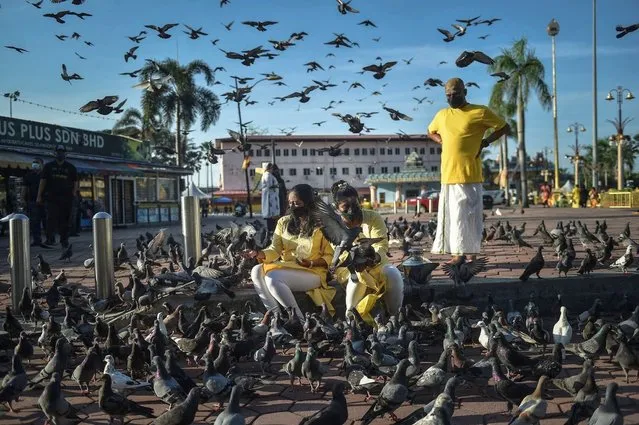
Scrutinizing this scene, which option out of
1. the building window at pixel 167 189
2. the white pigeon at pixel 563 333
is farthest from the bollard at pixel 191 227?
the building window at pixel 167 189

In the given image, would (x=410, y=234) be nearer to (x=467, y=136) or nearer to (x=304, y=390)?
(x=467, y=136)

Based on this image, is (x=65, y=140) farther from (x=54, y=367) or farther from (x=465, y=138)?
(x=54, y=367)

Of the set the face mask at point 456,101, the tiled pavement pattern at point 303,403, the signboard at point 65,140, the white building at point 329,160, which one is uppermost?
the white building at point 329,160

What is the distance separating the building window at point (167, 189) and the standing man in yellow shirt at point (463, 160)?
2510 cm

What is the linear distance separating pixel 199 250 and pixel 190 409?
529 centimetres

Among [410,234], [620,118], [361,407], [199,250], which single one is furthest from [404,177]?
[361,407]

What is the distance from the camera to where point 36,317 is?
5832 mm

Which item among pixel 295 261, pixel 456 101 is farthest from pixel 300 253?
pixel 456 101

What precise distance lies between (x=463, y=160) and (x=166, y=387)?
502cm

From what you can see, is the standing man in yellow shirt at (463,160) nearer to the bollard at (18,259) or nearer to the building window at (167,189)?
the bollard at (18,259)

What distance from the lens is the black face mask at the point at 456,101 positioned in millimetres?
7387

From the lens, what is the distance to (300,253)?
5785mm

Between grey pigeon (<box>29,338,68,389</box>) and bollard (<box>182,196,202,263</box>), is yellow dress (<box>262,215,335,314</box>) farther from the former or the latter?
bollard (<box>182,196,202,263</box>)

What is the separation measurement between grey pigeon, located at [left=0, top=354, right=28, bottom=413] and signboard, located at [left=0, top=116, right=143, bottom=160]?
65.9 ft
